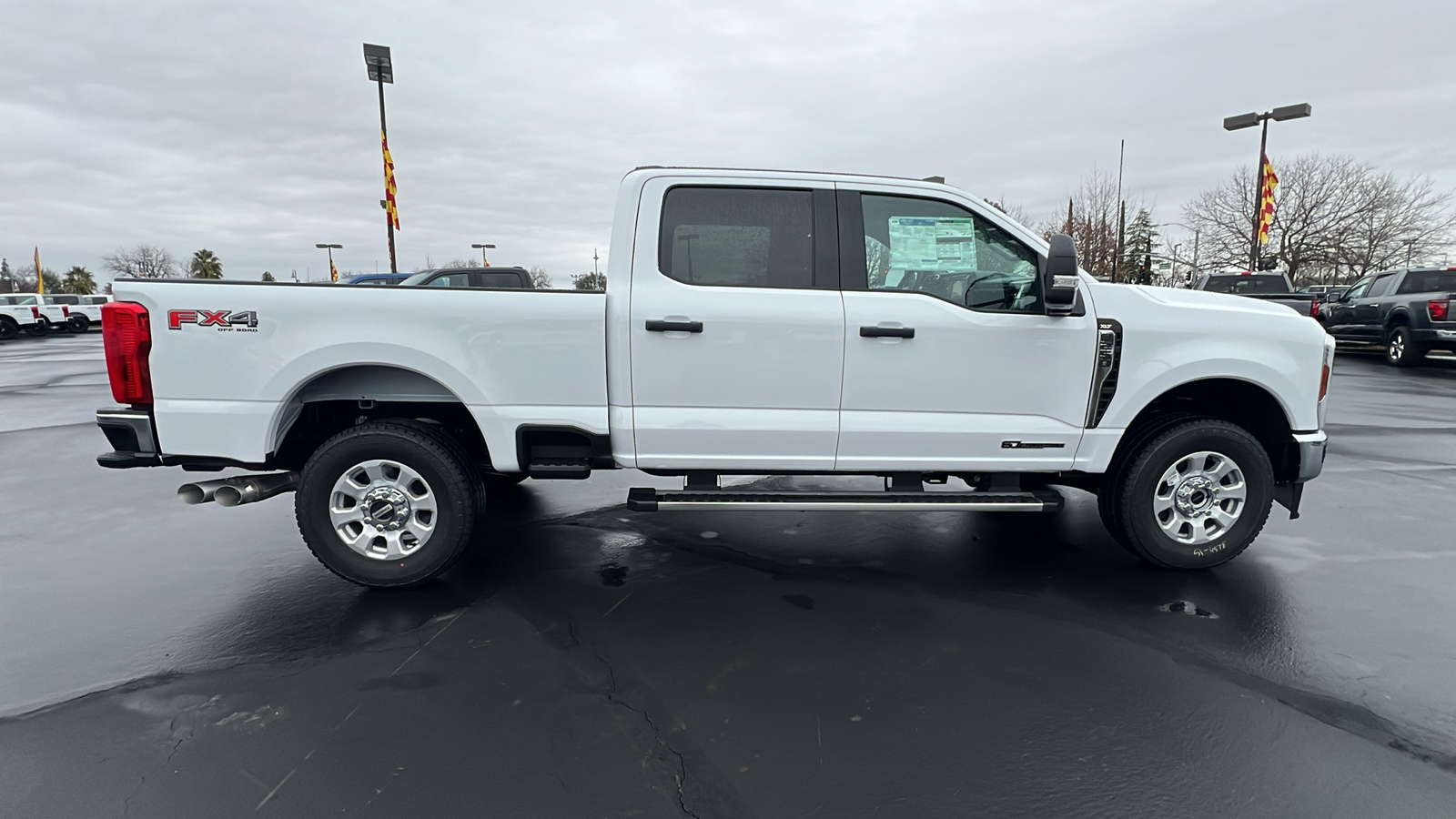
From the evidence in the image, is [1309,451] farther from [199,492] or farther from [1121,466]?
[199,492]

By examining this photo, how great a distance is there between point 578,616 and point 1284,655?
3.19 m

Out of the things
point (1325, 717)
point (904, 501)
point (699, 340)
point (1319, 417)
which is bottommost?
point (1325, 717)

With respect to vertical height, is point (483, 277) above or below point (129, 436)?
above

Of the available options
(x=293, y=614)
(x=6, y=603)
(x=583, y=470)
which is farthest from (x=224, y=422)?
(x=583, y=470)

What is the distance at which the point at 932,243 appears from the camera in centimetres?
396

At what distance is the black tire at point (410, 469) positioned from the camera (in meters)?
3.76

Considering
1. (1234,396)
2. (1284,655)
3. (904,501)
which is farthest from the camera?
(1234,396)

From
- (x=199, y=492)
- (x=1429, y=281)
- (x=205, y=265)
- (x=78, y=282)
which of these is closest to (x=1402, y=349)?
(x=1429, y=281)

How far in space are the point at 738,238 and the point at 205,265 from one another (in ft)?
298

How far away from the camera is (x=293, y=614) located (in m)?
3.68

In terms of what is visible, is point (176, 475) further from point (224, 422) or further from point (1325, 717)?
point (1325, 717)

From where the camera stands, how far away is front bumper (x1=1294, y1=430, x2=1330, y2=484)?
404 centimetres

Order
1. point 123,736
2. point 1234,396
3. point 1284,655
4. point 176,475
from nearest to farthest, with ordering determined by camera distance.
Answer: point 123,736
point 1284,655
point 1234,396
point 176,475

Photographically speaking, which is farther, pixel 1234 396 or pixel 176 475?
pixel 176 475
